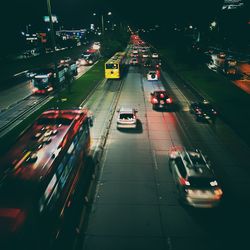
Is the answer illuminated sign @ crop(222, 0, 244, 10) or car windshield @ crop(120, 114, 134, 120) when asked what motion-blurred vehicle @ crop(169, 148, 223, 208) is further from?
illuminated sign @ crop(222, 0, 244, 10)

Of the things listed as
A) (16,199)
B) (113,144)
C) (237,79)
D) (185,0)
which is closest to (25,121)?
(113,144)

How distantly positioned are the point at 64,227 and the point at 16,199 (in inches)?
180

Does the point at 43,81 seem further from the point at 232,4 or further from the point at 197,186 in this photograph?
the point at 232,4

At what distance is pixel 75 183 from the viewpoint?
12773mm

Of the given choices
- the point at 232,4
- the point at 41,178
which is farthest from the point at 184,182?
the point at 232,4

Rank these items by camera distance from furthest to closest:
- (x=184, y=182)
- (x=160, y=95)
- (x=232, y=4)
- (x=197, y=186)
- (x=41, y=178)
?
1. (x=232, y=4)
2. (x=160, y=95)
3. (x=184, y=182)
4. (x=197, y=186)
5. (x=41, y=178)

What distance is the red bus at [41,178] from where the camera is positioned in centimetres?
702

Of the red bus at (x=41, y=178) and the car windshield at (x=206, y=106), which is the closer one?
the red bus at (x=41, y=178)

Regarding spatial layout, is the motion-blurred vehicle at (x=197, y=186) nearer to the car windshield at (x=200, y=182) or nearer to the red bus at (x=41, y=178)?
the car windshield at (x=200, y=182)

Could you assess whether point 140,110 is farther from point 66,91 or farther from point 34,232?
point 34,232

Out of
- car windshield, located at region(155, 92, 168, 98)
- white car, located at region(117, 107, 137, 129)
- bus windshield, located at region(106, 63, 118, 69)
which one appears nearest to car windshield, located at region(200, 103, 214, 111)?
car windshield, located at region(155, 92, 168, 98)

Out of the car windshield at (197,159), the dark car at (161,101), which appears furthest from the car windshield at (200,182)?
the dark car at (161,101)

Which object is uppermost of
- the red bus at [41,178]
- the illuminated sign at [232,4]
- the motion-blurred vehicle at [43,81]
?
the illuminated sign at [232,4]

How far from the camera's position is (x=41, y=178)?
341 inches
